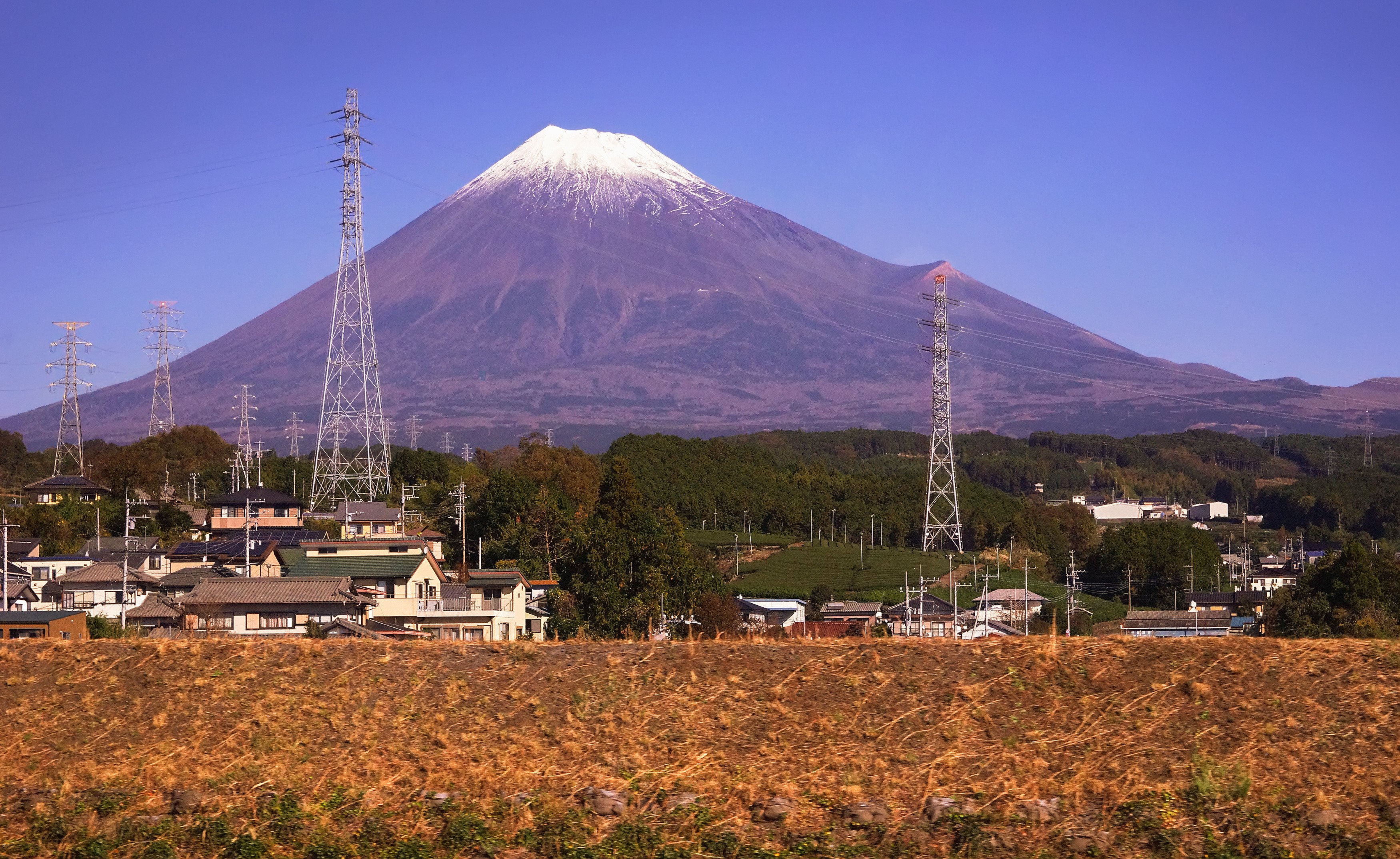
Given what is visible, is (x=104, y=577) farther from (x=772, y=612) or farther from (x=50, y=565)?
(x=772, y=612)

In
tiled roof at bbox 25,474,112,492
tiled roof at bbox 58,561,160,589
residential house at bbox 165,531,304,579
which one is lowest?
tiled roof at bbox 58,561,160,589

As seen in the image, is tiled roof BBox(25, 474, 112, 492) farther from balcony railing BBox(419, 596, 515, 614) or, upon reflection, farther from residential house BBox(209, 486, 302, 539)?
balcony railing BBox(419, 596, 515, 614)

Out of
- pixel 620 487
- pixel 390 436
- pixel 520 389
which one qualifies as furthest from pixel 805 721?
pixel 520 389

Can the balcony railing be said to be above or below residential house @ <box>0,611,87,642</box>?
below

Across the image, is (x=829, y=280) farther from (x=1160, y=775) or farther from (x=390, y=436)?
(x=1160, y=775)

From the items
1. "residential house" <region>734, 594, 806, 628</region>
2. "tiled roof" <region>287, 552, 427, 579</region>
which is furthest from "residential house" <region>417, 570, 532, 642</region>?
"residential house" <region>734, 594, 806, 628</region>

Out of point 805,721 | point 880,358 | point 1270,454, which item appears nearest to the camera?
point 805,721

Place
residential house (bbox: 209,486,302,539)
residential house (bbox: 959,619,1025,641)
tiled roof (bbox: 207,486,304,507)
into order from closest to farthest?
residential house (bbox: 959,619,1025,641), residential house (bbox: 209,486,302,539), tiled roof (bbox: 207,486,304,507)

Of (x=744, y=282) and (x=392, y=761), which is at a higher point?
(x=744, y=282)
